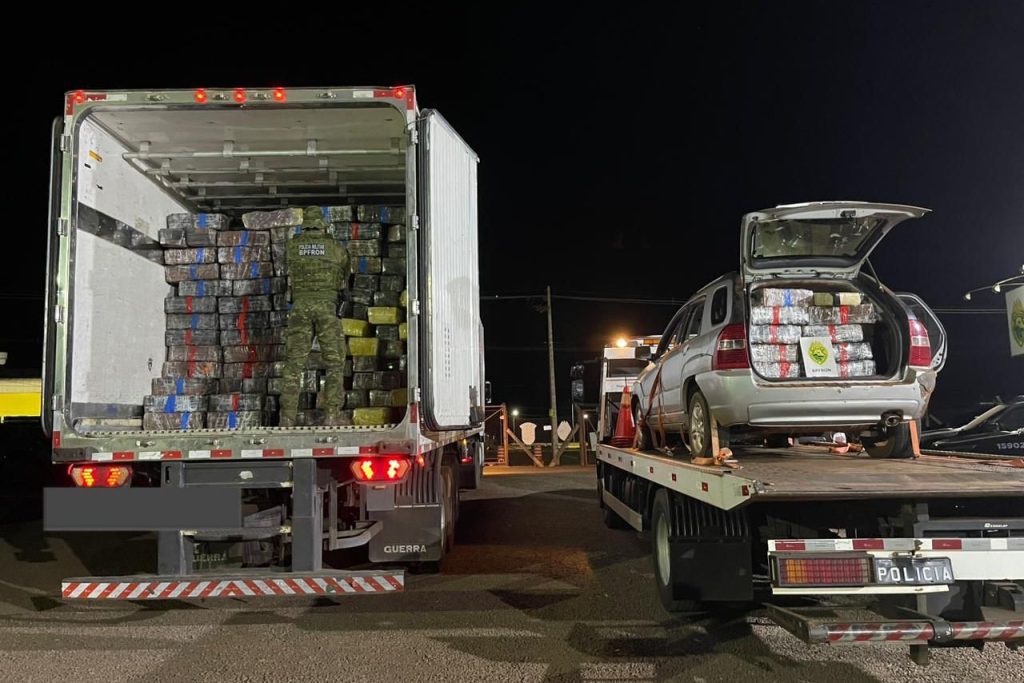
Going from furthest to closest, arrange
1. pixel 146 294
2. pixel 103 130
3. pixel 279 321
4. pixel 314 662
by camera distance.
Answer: pixel 279 321 < pixel 146 294 < pixel 103 130 < pixel 314 662

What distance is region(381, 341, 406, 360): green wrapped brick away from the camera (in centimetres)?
650

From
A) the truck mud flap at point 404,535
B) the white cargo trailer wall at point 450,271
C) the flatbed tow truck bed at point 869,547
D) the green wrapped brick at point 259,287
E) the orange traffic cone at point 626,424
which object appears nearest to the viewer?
the flatbed tow truck bed at point 869,547

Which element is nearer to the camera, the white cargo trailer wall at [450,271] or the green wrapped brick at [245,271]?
the white cargo trailer wall at [450,271]

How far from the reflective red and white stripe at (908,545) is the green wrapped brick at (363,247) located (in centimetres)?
444

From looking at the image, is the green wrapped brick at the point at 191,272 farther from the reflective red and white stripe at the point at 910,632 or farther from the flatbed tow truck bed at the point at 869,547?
the reflective red and white stripe at the point at 910,632

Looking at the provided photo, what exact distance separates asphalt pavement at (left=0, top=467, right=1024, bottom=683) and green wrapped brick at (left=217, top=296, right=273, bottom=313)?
251 centimetres

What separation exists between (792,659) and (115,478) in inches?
178

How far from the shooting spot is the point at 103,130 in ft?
18.0

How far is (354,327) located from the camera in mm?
6488

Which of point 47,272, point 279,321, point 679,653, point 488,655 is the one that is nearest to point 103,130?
point 47,272

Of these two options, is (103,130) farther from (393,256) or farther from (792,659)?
(792,659)

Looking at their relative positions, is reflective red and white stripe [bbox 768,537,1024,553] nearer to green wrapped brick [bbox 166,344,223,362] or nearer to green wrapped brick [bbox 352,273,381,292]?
green wrapped brick [bbox 352,273,381,292]

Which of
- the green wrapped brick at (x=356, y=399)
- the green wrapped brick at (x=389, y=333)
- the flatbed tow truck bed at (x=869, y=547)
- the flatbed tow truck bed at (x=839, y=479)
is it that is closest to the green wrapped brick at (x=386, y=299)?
the green wrapped brick at (x=389, y=333)

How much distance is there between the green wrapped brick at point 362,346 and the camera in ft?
21.2
